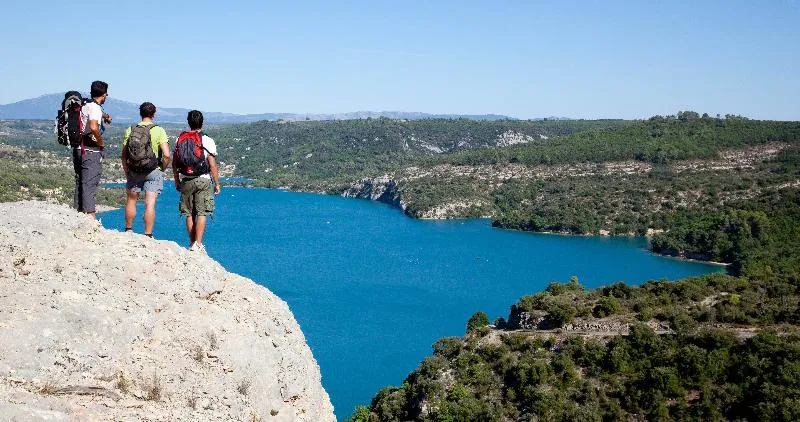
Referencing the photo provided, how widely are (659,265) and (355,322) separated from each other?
152 feet

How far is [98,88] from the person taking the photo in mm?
9328

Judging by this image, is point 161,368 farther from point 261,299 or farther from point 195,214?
point 195,214

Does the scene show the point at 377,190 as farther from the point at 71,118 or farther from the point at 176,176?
the point at 71,118

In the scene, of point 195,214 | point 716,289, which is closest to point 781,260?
point 716,289

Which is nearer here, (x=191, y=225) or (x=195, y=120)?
(x=195, y=120)

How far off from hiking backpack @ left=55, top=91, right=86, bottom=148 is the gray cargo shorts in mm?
815

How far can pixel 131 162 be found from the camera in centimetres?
934

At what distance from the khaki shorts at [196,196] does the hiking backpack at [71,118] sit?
4.76ft

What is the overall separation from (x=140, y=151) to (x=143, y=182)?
522 millimetres

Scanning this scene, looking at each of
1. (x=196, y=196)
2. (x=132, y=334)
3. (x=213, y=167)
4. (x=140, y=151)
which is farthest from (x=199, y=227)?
(x=132, y=334)

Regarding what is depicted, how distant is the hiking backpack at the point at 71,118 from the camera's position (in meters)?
9.05

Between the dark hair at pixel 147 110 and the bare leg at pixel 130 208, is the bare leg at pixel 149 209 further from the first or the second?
the dark hair at pixel 147 110

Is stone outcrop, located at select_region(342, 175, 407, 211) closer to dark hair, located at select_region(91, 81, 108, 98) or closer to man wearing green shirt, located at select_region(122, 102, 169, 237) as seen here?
man wearing green shirt, located at select_region(122, 102, 169, 237)

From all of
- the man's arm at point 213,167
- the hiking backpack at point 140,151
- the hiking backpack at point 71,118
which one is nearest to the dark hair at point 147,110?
the hiking backpack at point 140,151
